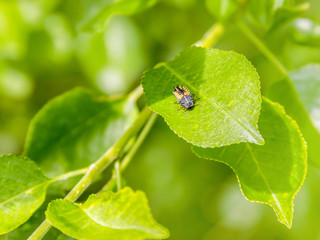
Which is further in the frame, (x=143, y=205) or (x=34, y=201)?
(x=34, y=201)

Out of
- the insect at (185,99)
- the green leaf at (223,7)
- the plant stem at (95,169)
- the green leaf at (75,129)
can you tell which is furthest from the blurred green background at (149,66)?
the insect at (185,99)

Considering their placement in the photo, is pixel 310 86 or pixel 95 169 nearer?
pixel 95 169

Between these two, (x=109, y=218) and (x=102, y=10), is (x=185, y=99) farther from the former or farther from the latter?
(x=102, y=10)

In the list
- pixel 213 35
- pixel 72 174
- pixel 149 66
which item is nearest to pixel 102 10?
pixel 213 35

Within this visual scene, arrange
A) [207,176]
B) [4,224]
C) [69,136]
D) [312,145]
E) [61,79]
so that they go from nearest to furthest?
[4,224] → [312,145] → [69,136] → [207,176] → [61,79]

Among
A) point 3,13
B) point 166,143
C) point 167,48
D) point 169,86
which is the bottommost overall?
point 166,143

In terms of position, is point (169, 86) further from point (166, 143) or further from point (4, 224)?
point (166, 143)

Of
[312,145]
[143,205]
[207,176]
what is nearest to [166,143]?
[207,176]
